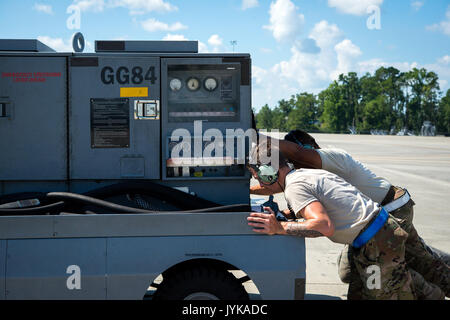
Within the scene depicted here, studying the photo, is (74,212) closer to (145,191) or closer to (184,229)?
(145,191)

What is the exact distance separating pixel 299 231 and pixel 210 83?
1.53 m

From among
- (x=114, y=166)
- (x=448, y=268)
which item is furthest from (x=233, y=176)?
(x=448, y=268)

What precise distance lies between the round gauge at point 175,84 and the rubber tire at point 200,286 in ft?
5.16

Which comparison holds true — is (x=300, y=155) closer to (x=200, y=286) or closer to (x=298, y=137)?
(x=298, y=137)

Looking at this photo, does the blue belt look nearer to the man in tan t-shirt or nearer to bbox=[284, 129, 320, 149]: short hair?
the man in tan t-shirt

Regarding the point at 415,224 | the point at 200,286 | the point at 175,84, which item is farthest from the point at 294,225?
the point at 415,224

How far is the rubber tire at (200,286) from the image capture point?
3014 mm

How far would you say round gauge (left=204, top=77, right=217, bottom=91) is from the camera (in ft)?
12.1

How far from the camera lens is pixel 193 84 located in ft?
12.1

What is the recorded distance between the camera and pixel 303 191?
3.18 metres

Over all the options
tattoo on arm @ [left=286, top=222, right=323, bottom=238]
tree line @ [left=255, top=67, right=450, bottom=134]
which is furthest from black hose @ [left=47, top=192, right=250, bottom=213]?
tree line @ [left=255, top=67, right=450, bottom=134]

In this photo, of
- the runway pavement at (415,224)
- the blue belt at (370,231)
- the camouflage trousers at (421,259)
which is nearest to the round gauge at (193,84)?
the blue belt at (370,231)

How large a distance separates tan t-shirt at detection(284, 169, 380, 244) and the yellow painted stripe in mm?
1406
